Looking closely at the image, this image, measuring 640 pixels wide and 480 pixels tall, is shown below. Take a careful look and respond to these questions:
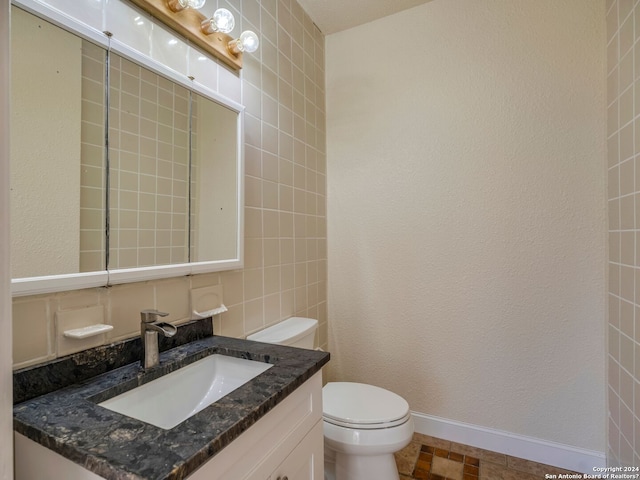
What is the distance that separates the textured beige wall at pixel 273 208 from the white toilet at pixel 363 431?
0.24 m

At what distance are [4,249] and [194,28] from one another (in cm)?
99

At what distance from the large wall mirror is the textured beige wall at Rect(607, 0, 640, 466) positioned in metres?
1.58

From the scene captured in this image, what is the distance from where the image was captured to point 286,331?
4.76 feet

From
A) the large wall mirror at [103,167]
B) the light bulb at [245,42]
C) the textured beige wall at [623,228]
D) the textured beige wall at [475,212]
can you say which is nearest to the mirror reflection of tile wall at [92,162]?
the large wall mirror at [103,167]

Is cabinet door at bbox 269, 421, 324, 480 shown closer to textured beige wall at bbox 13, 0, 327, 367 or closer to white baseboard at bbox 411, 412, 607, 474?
textured beige wall at bbox 13, 0, 327, 367

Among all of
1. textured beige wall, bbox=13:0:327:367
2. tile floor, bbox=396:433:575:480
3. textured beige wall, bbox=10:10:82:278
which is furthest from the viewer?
tile floor, bbox=396:433:575:480

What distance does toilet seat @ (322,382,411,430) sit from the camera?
122 cm

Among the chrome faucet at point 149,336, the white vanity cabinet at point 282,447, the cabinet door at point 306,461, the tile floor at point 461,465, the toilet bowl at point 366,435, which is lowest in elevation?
the tile floor at point 461,465

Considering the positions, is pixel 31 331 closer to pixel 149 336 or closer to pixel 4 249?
pixel 149 336

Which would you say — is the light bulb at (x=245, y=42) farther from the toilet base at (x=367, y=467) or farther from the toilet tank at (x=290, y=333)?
the toilet base at (x=367, y=467)

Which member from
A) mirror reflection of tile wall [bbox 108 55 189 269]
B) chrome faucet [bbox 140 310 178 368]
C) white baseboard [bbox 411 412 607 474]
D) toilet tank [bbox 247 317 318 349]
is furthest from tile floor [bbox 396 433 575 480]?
mirror reflection of tile wall [bbox 108 55 189 269]

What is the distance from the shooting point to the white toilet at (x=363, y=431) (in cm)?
120

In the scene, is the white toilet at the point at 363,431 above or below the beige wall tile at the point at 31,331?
below

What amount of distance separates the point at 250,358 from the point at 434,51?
6.23ft
